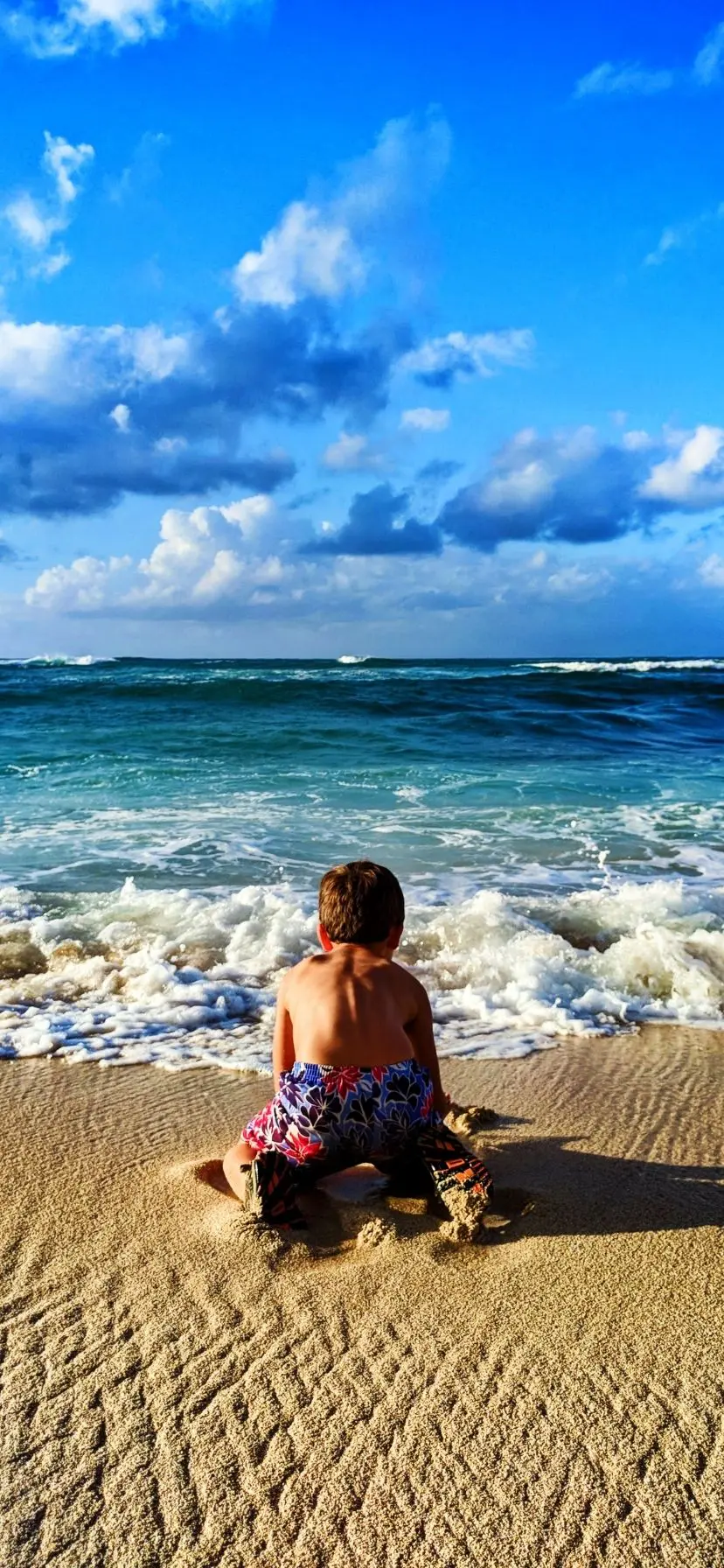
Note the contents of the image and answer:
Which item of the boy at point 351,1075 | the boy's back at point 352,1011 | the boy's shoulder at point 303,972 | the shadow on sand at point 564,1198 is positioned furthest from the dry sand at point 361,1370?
the boy's shoulder at point 303,972

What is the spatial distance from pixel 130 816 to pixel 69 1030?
5493 millimetres

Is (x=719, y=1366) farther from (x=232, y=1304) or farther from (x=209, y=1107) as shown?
(x=209, y=1107)

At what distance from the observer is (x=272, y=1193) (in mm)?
2707

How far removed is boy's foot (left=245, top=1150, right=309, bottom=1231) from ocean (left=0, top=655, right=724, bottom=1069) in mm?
1475

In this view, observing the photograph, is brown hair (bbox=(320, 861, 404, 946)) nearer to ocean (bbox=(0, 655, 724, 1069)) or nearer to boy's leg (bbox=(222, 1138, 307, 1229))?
boy's leg (bbox=(222, 1138, 307, 1229))

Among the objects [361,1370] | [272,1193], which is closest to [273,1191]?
[272,1193]

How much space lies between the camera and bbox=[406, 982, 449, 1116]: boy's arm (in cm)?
297

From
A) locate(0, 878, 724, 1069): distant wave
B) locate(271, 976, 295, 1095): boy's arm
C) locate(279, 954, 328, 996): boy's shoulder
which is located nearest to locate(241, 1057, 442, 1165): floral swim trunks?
locate(271, 976, 295, 1095): boy's arm

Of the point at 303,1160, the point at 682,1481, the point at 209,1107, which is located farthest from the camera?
the point at 209,1107

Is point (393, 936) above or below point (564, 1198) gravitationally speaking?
above

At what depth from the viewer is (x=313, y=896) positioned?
6.72 m

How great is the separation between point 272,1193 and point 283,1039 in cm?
45

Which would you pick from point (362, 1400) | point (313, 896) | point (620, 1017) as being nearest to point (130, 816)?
point (313, 896)

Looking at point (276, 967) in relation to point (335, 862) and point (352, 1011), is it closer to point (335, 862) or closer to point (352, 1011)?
point (335, 862)
